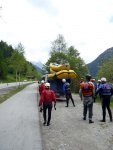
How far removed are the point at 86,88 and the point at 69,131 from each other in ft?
9.75

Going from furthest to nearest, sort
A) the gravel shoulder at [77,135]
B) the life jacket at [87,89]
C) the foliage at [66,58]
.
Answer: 1. the foliage at [66,58]
2. the life jacket at [87,89]
3. the gravel shoulder at [77,135]

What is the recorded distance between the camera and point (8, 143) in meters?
8.37

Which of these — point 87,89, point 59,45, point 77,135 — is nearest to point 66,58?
point 59,45

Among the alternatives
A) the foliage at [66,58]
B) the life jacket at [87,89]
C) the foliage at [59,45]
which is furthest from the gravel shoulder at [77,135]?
the foliage at [59,45]

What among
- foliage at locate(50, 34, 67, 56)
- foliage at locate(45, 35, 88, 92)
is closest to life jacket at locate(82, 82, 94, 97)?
foliage at locate(45, 35, 88, 92)

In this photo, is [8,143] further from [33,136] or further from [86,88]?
[86,88]

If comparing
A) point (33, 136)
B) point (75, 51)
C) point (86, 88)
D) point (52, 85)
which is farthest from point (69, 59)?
point (33, 136)

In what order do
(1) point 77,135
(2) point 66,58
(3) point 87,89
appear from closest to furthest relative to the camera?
(1) point 77,135
(3) point 87,89
(2) point 66,58

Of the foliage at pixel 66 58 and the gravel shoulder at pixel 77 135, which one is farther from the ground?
the foliage at pixel 66 58

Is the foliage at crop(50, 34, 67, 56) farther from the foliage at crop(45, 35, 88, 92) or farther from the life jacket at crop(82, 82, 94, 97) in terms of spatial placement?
the life jacket at crop(82, 82, 94, 97)

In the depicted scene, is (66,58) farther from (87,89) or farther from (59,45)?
(87,89)

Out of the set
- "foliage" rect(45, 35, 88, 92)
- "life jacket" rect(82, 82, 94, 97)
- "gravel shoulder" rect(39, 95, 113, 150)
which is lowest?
"gravel shoulder" rect(39, 95, 113, 150)

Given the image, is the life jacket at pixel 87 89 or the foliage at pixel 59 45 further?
the foliage at pixel 59 45

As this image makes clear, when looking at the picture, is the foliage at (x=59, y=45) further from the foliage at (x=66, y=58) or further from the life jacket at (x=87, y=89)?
the life jacket at (x=87, y=89)
